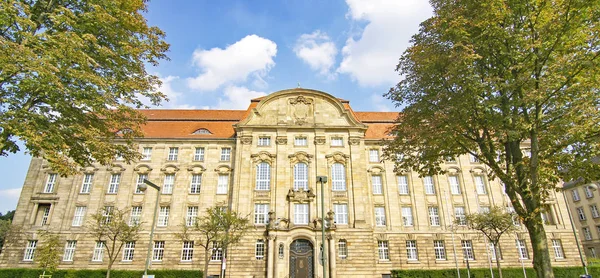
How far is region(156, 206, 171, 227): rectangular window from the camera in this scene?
99.0 feet

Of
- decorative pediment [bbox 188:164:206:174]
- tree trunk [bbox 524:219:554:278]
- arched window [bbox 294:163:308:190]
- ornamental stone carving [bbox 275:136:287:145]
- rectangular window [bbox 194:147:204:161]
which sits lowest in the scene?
tree trunk [bbox 524:219:554:278]

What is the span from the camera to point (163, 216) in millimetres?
30438

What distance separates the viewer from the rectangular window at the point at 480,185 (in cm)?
3275

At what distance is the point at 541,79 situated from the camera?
1064 centimetres

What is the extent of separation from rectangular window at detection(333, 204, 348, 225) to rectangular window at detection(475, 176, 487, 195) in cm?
1386

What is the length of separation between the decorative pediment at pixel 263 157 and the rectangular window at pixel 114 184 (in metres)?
13.2

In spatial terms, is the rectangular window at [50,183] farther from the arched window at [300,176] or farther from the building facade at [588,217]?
the building facade at [588,217]

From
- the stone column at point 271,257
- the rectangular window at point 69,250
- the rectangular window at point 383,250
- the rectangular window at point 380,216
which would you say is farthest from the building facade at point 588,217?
the rectangular window at point 69,250

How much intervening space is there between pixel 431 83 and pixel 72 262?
A: 32192mm

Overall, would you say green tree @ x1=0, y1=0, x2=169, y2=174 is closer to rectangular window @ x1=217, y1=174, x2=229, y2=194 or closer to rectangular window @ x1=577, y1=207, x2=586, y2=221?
rectangular window @ x1=217, y1=174, x2=229, y2=194

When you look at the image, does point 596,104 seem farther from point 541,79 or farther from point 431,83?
point 431,83

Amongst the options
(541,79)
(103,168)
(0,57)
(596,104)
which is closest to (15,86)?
(0,57)

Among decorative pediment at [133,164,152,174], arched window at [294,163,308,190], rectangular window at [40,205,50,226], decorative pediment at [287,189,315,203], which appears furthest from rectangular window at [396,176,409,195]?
rectangular window at [40,205,50,226]

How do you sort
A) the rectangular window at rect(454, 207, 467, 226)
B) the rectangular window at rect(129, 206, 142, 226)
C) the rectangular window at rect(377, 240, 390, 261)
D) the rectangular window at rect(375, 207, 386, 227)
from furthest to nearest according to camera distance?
1. the rectangular window at rect(375, 207, 386, 227)
2. the rectangular window at rect(454, 207, 467, 226)
3. the rectangular window at rect(129, 206, 142, 226)
4. the rectangular window at rect(377, 240, 390, 261)
